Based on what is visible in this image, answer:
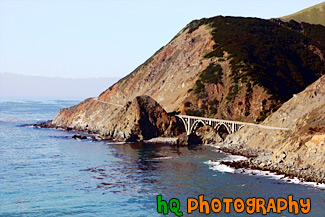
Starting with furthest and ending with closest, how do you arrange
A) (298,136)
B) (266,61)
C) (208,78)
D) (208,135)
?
(266,61) < (208,78) < (208,135) < (298,136)

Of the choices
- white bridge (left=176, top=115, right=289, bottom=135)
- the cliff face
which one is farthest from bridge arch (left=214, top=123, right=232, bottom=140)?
the cliff face

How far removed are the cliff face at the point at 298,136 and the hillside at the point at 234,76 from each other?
1630cm

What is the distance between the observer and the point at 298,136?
307 ft

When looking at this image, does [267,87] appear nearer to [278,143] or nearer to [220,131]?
[220,131]

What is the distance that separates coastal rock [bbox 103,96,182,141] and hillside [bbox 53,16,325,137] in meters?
7.56

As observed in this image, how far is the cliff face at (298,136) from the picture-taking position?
8681 cm

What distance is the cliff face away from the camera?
86.8 metres

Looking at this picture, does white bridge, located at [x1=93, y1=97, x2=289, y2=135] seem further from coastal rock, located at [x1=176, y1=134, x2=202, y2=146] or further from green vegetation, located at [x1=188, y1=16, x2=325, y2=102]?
green vegetation, located at [x1=188, y1=16, x2=325, y2=102]

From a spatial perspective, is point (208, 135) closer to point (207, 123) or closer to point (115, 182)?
point (207, 123)

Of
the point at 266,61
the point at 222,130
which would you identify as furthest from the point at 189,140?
the point at 266,61

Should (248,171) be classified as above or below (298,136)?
below

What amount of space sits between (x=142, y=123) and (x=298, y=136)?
5650 centimetres

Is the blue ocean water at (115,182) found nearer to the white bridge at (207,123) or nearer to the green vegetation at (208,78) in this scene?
the white bridge at (207,123)

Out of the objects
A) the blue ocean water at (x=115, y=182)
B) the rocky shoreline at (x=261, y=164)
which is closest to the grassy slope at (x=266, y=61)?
the rocky shoreline at (x=261, y=164)
